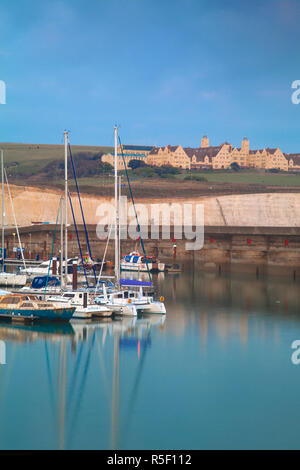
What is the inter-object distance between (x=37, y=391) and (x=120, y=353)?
18.5ft

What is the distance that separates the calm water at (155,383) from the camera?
17531 mm

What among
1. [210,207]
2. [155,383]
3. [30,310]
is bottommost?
[155,383]

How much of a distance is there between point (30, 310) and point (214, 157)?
100 metres

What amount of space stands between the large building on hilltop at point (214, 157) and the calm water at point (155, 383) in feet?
295

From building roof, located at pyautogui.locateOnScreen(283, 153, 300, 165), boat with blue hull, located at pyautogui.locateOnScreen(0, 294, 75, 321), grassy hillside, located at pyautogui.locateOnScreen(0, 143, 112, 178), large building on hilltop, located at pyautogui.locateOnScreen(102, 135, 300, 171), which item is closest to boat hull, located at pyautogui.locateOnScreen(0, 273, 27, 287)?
boat with blue hull, located at pyautogui.locateOnScreen(0, 294, 75, 321)

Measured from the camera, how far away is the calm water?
17.5m

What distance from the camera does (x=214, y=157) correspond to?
4998 inches

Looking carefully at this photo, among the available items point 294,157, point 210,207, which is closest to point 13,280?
point 210,207

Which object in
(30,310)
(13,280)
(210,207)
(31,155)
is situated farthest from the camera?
(31,155)

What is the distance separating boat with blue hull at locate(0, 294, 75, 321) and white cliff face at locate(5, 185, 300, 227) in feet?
157

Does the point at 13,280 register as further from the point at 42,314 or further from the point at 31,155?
the point at 31,155

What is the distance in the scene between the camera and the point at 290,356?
26094 mm
